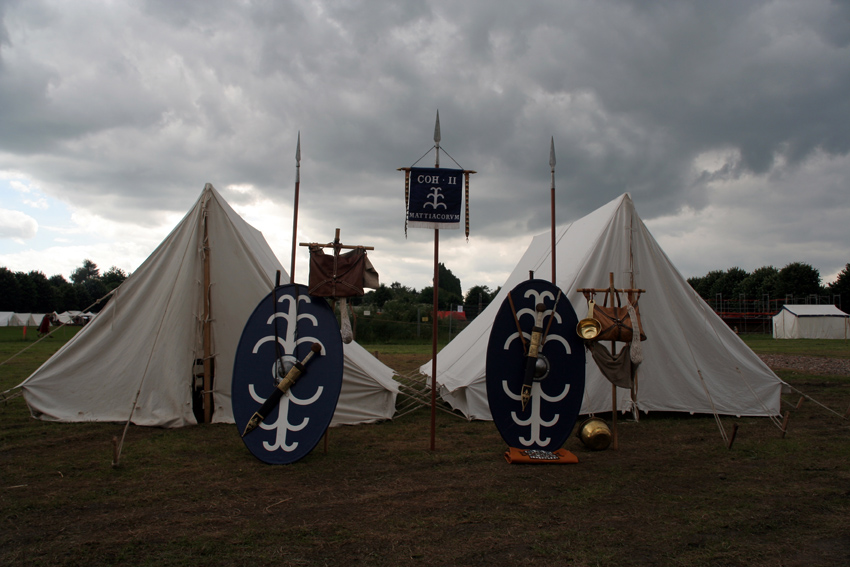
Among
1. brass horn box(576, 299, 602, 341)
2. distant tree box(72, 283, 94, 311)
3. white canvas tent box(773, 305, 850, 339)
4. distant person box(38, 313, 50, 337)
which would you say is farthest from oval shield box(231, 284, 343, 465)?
distant tree box(72, 283, 94, 311)

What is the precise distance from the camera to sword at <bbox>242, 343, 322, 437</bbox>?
13.9 ft

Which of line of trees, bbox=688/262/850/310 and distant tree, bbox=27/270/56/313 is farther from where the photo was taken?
distant tree, bbox=27/270/56/313

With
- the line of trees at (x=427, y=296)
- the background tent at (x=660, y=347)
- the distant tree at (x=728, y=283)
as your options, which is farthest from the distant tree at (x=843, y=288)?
the background tent at (x=660, y=347)

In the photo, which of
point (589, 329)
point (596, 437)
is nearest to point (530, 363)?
point (589, 329)

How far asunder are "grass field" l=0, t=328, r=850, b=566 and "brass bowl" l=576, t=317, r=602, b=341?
1075 mm

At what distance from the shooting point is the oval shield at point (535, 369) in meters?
4.53

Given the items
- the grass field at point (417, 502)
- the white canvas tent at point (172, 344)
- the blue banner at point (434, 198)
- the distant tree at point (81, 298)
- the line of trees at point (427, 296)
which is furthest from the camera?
the distant tree at point (81, 298)

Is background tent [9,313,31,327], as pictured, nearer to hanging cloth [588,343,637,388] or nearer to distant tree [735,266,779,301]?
hanging cloth [588,343,637,388]

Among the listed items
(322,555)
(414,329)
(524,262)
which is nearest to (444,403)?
(524,262)

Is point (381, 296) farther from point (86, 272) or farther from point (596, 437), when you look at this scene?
point (86, 272)

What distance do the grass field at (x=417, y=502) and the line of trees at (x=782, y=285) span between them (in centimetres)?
4880

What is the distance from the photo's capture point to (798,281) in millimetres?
50312

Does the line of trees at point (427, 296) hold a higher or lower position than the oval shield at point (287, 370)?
higher

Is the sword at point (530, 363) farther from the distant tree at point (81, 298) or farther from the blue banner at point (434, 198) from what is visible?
the distant tree at point (81, 298)
